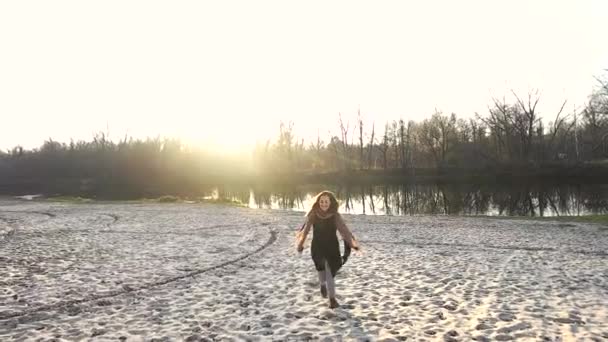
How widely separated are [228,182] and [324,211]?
96.6 meters

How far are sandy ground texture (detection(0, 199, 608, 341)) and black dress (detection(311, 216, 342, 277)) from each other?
997 mm

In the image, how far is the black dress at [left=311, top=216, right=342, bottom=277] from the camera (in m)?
10.6

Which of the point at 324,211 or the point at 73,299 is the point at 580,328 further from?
the point at 73,299

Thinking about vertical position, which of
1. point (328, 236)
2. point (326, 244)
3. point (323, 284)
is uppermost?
point (328, 236)

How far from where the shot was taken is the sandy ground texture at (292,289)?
30.4 ft

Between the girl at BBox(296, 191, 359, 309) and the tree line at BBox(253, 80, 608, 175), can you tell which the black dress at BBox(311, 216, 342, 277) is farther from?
the tree line at BBox(253, 80, 608, 175)

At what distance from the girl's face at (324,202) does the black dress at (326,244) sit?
255 millimetres

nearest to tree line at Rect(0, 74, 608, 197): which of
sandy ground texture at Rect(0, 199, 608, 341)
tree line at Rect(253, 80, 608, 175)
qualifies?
tree line at Rect(253, 80, 608, 175)

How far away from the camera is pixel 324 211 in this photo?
1066 cm

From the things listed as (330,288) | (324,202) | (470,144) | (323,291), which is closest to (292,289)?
(323,291)

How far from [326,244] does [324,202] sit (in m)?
0.88

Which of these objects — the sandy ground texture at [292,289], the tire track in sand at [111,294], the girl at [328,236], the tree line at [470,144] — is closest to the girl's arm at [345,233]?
the girl at [328,236]

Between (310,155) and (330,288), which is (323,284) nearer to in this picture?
(330,288)

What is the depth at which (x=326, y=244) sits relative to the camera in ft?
34.8
